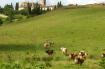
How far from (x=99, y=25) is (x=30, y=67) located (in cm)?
3780

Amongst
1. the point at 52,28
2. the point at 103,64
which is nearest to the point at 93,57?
the point at 103,64

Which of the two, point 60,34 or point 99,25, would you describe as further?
point 99,25

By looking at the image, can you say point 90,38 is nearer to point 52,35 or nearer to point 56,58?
point 52,35

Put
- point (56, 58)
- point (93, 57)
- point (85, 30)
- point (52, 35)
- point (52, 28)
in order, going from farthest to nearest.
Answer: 1. point (52, 28)
2. point (85, 30)
3. point (52, 35)
4. point (93, 57)
5. point (56, 58)

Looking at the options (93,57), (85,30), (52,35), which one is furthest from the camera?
(85,30)

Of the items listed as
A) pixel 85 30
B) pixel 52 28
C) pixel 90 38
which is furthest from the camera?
pixel 52 28

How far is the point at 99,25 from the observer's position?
54125 mm

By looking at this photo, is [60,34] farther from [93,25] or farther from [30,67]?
[30,67]

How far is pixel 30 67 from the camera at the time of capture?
17.1 meters

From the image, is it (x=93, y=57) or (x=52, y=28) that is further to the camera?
(x=52, y=28)

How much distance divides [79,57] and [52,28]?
3382 cm

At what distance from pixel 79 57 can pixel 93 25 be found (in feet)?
114

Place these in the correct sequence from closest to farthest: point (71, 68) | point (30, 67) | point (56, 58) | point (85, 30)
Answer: point (30, 67) < point (71, 68) < point (56, 58) < point (85, 30)

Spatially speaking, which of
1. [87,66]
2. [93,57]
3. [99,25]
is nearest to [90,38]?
[99,25]
